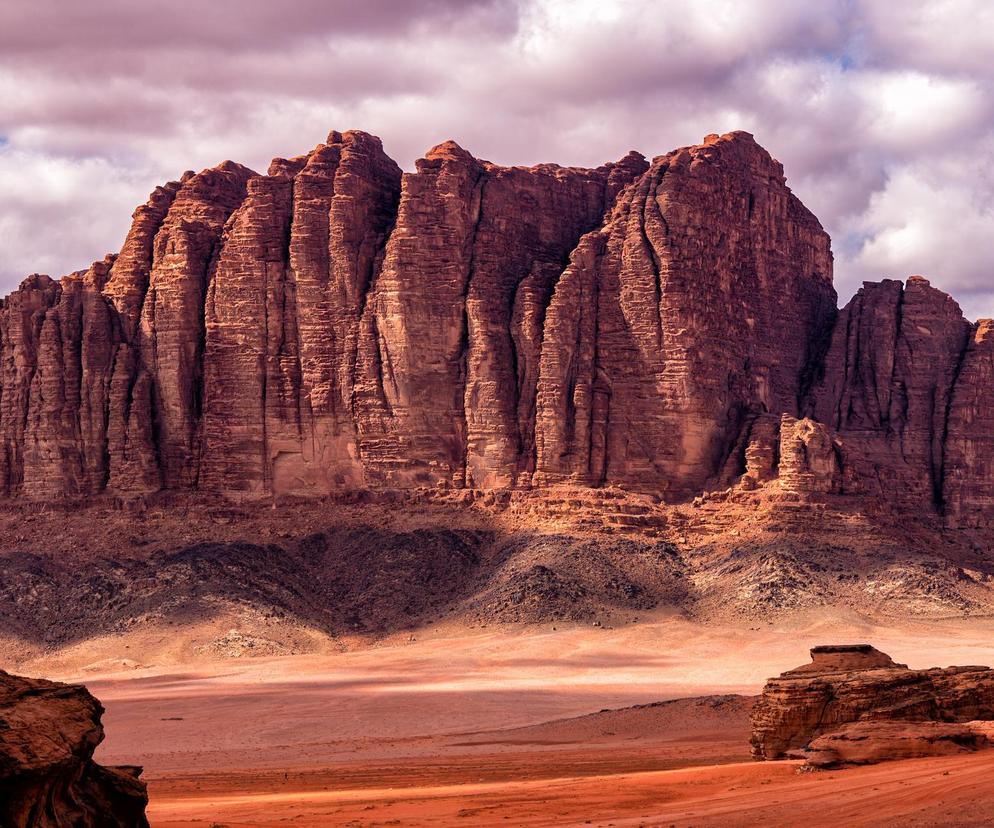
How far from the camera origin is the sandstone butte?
107 meters

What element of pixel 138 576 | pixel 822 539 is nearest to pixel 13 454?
pixel 138 576

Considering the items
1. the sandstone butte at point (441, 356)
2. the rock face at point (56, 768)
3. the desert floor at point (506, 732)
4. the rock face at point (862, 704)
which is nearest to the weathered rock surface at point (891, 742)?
the rock face at point (862, 704)

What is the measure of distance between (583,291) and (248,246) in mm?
22918

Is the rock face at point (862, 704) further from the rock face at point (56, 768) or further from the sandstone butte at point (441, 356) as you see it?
the sandstone butte at point (441, 356)

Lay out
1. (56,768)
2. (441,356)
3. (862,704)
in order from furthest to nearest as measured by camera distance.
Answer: (441,356), (862,704), (56,768)

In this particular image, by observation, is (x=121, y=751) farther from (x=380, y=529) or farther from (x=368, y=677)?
(x=380, y=529)

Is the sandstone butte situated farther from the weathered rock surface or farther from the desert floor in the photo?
the weathered rock surface

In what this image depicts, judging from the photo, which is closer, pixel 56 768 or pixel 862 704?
pixel 56 768

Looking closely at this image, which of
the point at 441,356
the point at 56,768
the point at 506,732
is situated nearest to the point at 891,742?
the point at 56,768

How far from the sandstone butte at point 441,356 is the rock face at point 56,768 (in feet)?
266

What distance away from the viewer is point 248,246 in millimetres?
111375

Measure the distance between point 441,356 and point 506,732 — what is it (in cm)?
5207

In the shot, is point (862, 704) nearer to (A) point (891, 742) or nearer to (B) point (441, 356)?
(A) point (891, 742)

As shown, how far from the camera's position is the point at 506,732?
196 feet
